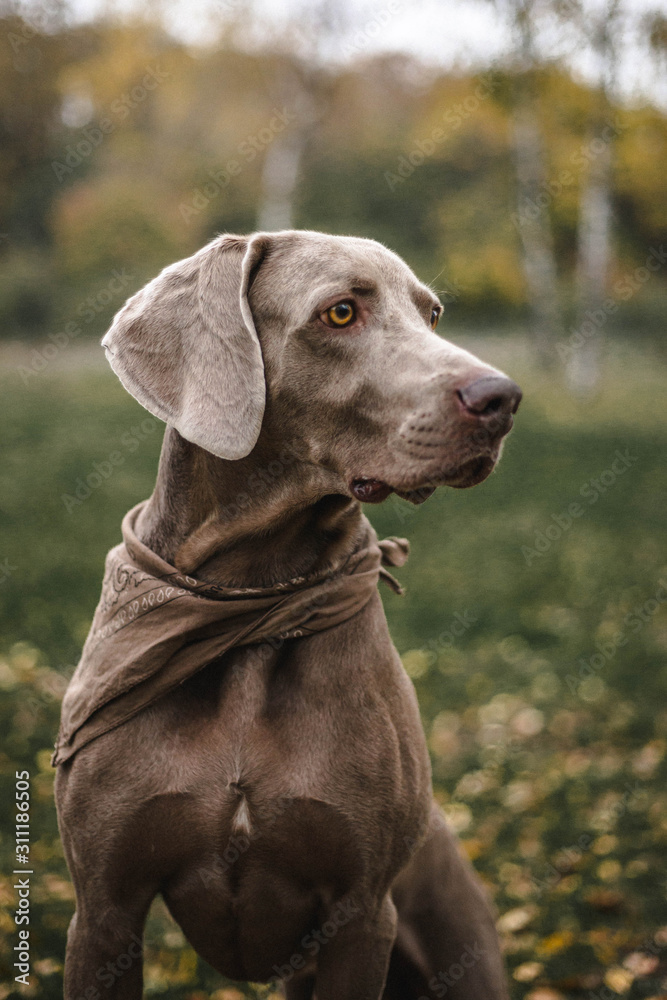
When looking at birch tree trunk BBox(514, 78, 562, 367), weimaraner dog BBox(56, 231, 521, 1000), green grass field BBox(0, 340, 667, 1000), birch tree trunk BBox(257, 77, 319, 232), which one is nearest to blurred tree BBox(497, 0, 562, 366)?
birch tree trunk BBox(514, 78, 562, 367)

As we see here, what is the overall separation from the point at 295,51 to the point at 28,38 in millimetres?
3876

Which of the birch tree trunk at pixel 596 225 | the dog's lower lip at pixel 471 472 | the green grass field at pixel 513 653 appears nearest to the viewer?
the dog's lower lip at pixel 471 472

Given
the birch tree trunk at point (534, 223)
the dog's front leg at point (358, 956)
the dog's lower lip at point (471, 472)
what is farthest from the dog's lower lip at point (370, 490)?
the birch tree trunk at point (534, 223)

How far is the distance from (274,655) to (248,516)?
0.39m

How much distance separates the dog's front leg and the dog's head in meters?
1.19

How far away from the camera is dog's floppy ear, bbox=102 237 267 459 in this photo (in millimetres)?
2332

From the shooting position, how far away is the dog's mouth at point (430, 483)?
2.24 metres

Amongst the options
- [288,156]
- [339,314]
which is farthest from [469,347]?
[339,314]

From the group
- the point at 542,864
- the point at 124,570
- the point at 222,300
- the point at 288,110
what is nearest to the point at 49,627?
the point at 542,864

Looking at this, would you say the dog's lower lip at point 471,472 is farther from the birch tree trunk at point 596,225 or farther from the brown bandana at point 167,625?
the birch tree trunk at point 596,225

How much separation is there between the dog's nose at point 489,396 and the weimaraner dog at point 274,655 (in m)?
0.05

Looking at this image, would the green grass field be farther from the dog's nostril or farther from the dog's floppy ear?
the dog's nostril

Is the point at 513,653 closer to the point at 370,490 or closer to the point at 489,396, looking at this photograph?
the point at 370,490

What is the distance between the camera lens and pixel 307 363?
2.40m
